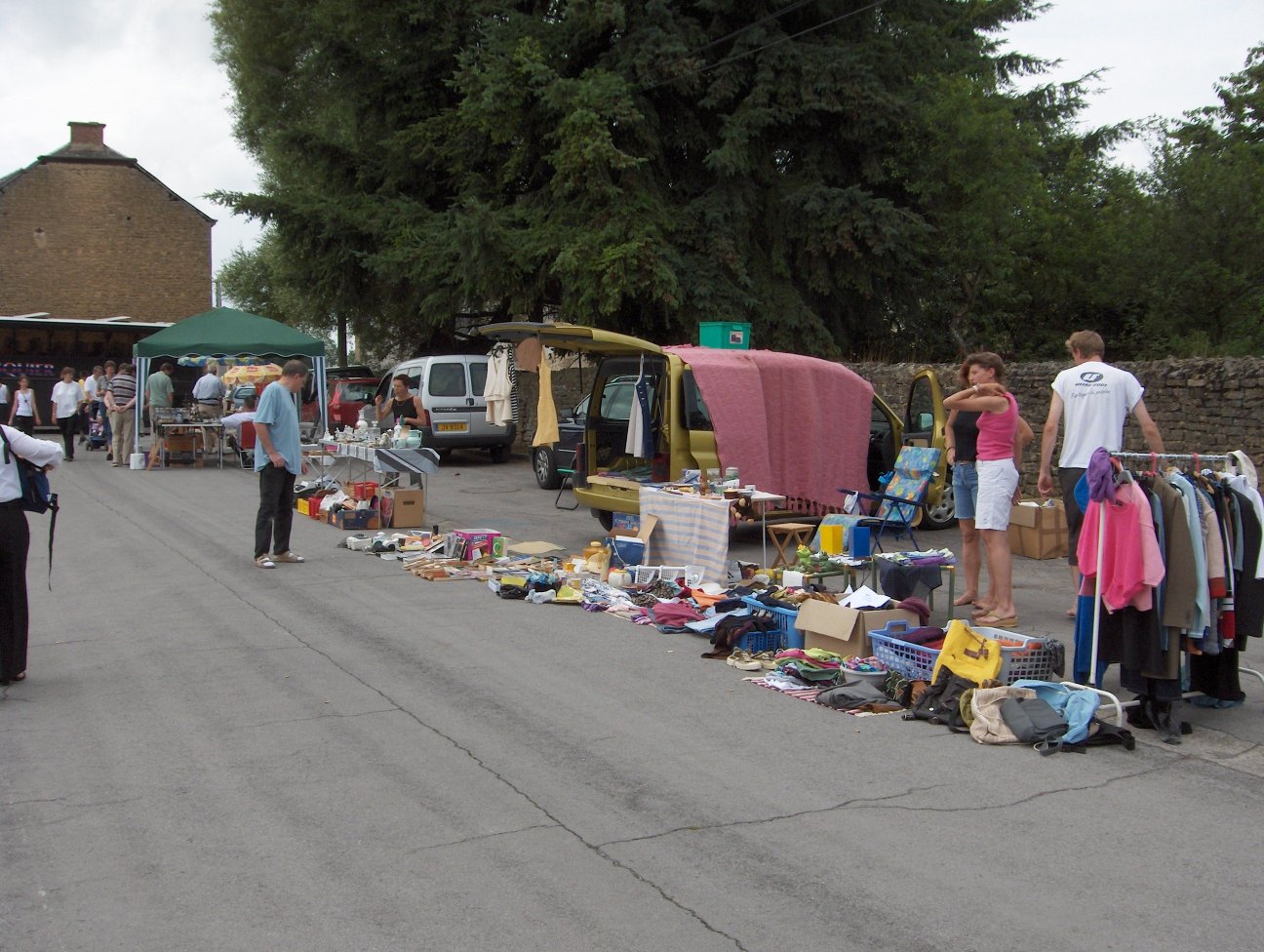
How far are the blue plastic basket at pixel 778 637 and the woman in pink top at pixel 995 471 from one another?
5.42ft

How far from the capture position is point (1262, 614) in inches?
242

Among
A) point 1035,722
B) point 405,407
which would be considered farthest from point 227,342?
point 1035,722

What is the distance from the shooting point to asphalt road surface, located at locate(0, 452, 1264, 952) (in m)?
3.91

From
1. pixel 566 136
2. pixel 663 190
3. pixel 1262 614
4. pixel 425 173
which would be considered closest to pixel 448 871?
pixel 1262 614

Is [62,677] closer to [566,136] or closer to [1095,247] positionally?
[566,136]

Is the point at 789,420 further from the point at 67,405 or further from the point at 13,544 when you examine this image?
the point at 67,405

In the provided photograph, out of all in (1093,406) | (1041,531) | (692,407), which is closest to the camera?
(1093,406)

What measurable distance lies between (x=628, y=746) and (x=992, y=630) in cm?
249

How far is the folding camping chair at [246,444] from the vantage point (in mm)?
20906

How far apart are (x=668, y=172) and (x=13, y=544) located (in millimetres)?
18151

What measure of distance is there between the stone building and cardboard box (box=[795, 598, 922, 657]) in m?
45.4

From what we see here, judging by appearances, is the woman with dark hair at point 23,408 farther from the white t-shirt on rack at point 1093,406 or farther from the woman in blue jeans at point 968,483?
the white t-shirt on rack at point 1093,406

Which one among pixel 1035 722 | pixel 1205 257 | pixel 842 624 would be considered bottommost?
pixel 1035 722

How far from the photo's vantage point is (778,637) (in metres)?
7.81
